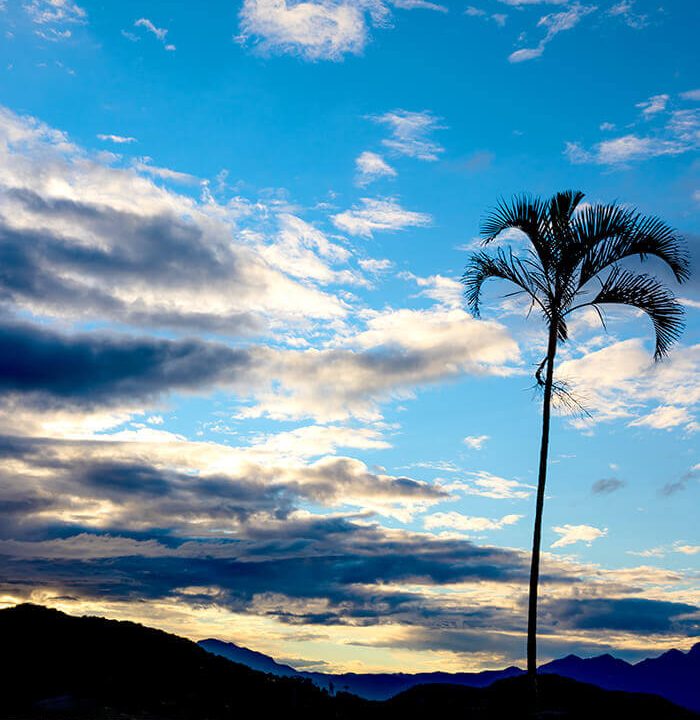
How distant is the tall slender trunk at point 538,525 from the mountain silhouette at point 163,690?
2.57 ft

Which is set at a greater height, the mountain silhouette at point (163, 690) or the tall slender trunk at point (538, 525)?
the tall slender trunk at point (538, 525)

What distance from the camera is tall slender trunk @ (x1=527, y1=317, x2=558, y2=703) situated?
61.1ft

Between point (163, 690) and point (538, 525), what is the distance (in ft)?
32.7

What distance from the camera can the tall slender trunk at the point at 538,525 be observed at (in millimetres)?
18625

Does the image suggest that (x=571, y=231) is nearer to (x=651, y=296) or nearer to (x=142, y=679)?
(x=651, y=296)

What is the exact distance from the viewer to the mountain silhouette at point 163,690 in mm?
19453

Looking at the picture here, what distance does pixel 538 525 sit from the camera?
19203 mm

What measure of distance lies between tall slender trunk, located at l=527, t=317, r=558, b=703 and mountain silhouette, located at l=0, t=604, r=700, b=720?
78 cm

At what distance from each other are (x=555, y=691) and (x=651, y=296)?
14.5 m

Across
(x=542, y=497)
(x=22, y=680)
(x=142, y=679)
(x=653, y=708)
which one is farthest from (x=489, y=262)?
(x=22, y=680)

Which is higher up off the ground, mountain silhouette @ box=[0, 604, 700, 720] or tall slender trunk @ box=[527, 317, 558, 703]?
tall slender trunk @ box=[527, 317, 558, 703]

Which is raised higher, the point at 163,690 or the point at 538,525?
the point at 538,525

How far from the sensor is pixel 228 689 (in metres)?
21.9

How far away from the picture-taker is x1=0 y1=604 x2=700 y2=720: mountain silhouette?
63.8 feet
